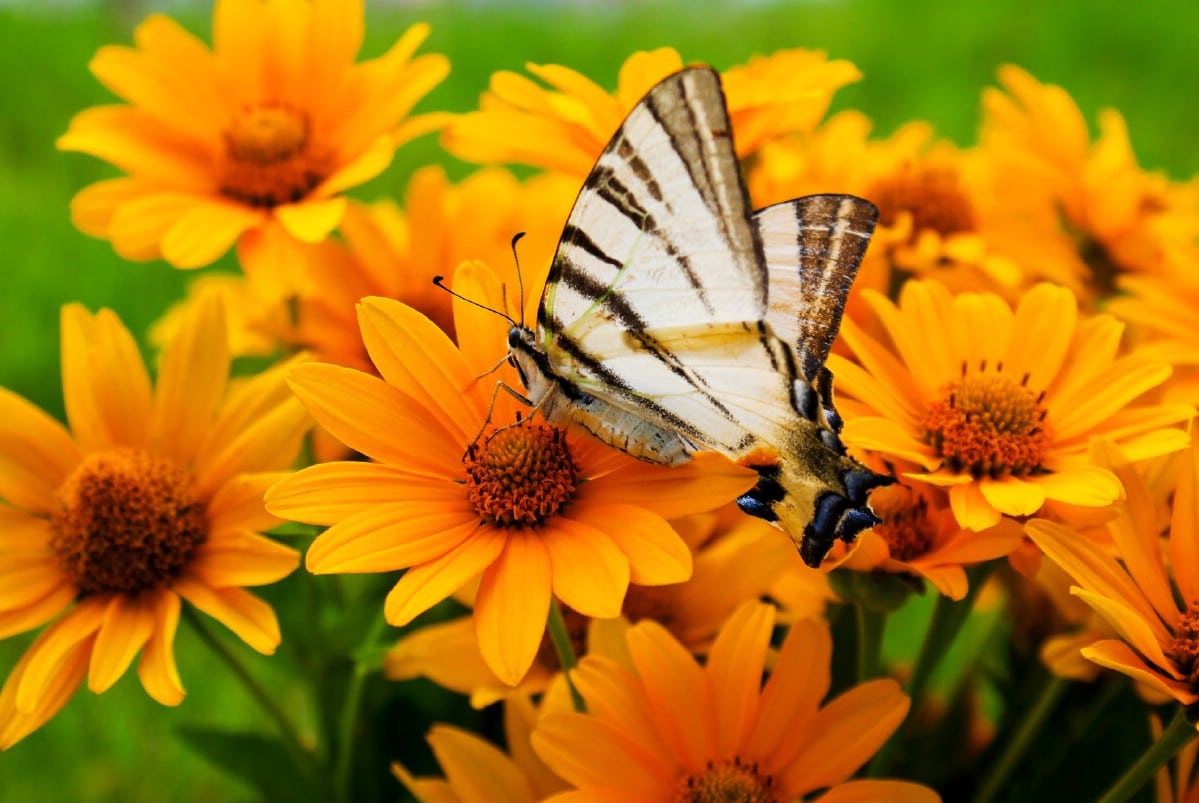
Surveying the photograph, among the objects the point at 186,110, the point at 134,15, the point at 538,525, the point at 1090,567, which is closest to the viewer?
the point at 1090,567

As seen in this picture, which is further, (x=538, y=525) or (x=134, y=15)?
(x=134, y=15)

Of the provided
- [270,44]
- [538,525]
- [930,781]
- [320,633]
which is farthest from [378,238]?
[930,781]

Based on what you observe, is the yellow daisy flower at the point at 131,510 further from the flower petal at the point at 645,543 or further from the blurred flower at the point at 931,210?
the blurred flower at the point at 931,210

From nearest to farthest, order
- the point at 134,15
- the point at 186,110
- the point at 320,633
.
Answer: the point at 320,633, the point at 186,110, the point at 134,15

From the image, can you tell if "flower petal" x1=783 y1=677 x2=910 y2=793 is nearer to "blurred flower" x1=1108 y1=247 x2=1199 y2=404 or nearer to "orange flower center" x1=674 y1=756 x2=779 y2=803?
"orange flower center" x1=674 y1=756 x2=779 y2=803

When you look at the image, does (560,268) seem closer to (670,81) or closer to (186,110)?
(670,81)

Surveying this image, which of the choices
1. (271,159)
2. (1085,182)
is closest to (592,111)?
(271,159)

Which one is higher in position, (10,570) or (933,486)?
(933,486)
